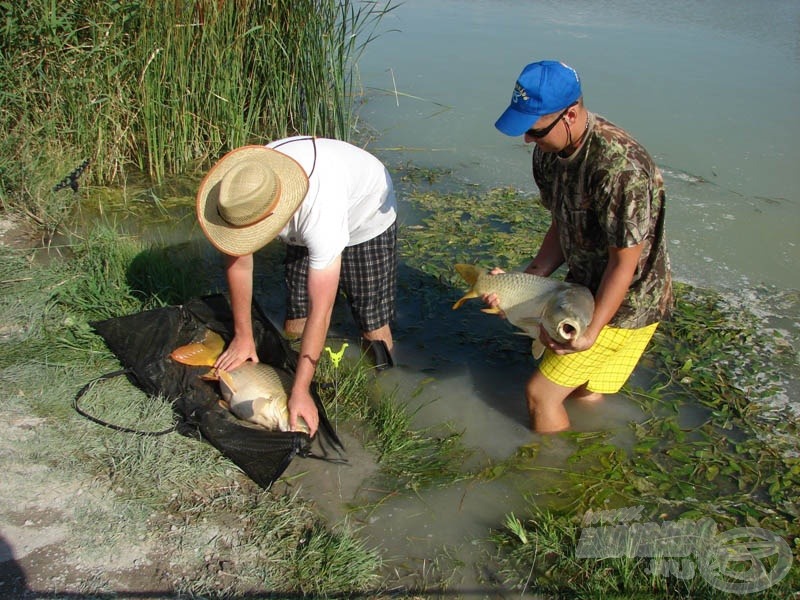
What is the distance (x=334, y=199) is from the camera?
2.81 m

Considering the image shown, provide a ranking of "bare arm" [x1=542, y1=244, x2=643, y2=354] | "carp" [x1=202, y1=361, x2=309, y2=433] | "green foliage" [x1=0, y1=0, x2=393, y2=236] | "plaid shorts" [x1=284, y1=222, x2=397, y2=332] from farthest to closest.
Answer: "green foliage" [x1=0, y1=0, x2=393, y2=236]
"plaid shorts" [x1=284, y1=222, x2=397, y2=332]
"carp" [x1=202, y1=361, x2=309, y2=433]
"bare arm" [x1=542, y1=244, x2=643, y2=354]

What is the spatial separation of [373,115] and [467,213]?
268 cm

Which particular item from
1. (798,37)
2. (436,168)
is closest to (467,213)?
(436,168)

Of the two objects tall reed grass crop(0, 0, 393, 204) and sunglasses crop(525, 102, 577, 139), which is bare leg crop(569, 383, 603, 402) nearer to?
sunglasses crop(525, 102, 577, 139)

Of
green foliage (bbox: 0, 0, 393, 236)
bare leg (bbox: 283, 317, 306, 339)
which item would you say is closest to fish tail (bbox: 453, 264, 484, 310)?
bare leg (bbox: 283, 317, 306, 339)

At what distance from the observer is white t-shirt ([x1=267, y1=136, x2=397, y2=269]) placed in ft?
8.92

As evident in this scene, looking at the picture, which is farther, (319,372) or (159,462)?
(319,372)

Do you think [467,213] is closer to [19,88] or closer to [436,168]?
[436,168]

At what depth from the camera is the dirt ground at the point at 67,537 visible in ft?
7.73

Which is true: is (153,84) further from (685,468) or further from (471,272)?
(685,468)

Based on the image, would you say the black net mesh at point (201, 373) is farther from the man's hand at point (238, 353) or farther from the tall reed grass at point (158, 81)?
the tall reed grass at point (158, 81)

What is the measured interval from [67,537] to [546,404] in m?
2.09

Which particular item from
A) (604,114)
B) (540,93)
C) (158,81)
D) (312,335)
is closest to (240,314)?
(312,335)

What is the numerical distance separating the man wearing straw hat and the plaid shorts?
0.13 metres
